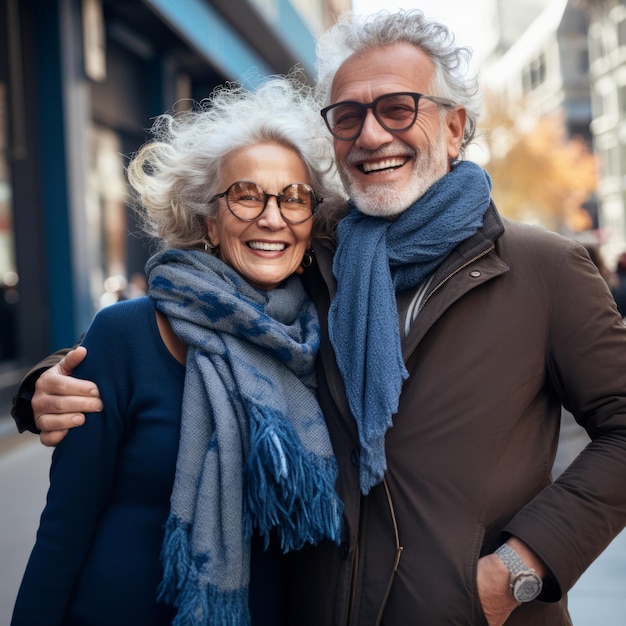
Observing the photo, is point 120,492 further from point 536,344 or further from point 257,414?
point 536,344

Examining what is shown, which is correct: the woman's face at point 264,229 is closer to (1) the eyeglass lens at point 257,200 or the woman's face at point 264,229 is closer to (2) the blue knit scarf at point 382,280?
(1) the eyeglass lens at point 257,200

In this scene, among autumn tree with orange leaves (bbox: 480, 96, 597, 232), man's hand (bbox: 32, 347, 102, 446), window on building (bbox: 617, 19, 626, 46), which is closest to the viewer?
man's hand (bbox: 32, 347, 102, 446)

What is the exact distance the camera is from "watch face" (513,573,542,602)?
187 cm

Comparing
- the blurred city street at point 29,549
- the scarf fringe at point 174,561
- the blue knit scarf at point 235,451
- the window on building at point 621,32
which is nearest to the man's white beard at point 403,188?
the blue knit scarf at point 235,451

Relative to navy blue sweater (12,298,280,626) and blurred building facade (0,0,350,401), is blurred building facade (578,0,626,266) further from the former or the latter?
navy blue sweater (12,298,280,626)

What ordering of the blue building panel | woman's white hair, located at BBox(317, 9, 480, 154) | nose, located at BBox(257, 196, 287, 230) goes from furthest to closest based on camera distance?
the blue building panel
woman's white hair, located at BBox(317, 9, 480, 154)
nose, located at BBox(257, 196, 287, 230)

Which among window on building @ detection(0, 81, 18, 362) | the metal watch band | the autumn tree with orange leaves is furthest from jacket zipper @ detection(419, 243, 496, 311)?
the autumn tree with orange leaves

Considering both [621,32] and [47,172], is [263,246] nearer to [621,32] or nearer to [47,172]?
[47,172]

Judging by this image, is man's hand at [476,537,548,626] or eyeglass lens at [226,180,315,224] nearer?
man's hand at [476,537,548,626]

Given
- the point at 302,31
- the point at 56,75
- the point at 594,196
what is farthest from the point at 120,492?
the point at 594,196

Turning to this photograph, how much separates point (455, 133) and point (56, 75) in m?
7.08

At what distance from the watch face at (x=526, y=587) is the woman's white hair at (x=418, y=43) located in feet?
4.50

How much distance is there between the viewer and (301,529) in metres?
1.96

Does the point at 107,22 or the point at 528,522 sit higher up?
the point at 107,22
